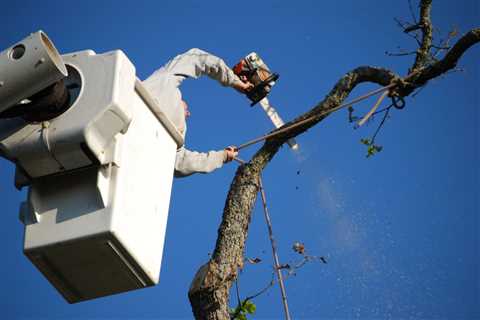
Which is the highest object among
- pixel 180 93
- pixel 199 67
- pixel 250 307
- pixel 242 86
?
pixel 242 86

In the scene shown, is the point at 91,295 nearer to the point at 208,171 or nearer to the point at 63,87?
the point at 63,87

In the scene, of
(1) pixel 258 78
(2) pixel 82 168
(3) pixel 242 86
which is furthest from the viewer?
(1) pixel 258 78

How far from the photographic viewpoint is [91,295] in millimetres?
3279

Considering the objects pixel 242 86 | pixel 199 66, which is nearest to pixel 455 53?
pixel 199 66

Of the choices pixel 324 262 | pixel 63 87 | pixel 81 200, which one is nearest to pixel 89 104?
pixel 63 87

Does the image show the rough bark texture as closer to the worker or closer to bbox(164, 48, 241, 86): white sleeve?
the worker

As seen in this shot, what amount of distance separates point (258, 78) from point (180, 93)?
4.51 feet

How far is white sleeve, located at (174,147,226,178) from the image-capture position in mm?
4578

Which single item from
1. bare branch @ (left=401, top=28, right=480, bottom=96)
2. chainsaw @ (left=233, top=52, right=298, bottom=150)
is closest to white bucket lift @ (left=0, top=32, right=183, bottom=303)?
bare branch @ (left=401, top=28, right=480, bottom=96)

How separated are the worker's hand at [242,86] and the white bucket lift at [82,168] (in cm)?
218

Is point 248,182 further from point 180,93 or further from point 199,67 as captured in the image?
point 199,67

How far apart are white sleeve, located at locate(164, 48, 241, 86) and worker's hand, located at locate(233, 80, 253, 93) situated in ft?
0.30

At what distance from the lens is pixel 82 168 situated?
300cm

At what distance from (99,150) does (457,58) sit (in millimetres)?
2265
